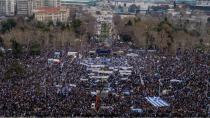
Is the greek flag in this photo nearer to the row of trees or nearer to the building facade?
the row of trees

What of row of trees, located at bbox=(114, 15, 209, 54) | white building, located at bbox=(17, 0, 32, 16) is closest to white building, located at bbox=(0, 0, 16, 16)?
white building, located at bbox=(17, 0, 32, 16)

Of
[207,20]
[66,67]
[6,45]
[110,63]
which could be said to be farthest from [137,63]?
[207,20]

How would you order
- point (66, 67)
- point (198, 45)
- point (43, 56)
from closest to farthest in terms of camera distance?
point (66, 67), point (43, 56), point (198, 45)

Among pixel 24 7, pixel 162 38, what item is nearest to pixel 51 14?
pixel 24 7

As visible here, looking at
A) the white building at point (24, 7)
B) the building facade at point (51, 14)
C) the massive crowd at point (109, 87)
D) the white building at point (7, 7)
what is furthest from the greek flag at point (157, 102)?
the white building at point (7, 7)

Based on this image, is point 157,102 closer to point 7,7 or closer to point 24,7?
point 24,7

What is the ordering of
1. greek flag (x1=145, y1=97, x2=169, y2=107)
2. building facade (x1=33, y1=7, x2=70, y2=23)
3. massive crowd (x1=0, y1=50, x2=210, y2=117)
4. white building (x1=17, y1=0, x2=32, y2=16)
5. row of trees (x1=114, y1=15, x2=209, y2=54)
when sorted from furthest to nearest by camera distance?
white building (x1=17, y1=0, x2=32, y2=16), building facade (x1=33, y1=7, x2=70, y2=23), row of trees (x1=114, y1=15, x2=209, y2=54), greek flag (x1=145, y1=97, x2=169, y2=107), massive crowd (x1=0, y1=50, x2=210, y2=117)

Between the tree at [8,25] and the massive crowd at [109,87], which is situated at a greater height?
the tree at [8,25]

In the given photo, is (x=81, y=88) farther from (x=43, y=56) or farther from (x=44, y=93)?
(x=43, y=56)

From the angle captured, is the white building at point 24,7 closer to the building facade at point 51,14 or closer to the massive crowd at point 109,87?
the building facade at point 51,14
